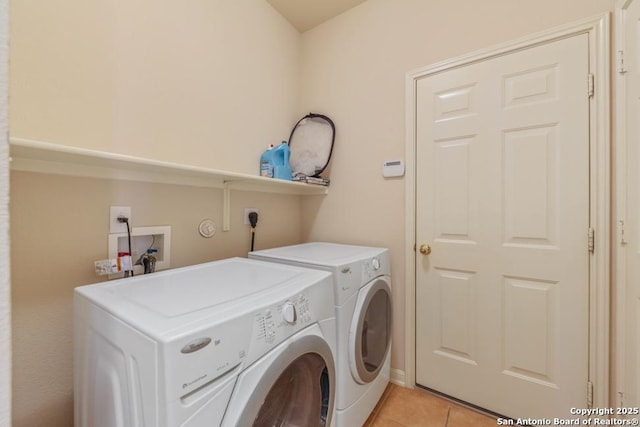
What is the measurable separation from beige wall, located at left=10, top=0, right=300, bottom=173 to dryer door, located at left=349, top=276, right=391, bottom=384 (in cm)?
109

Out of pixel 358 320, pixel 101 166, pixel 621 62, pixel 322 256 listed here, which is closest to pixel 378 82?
pixel 621 62

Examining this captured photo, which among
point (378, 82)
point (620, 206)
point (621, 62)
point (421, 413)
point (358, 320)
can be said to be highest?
point (378, 82)

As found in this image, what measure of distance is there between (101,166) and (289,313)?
3.25 ft

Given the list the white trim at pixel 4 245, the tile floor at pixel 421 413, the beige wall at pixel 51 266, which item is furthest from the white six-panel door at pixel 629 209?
the beige wall at pixel 51 266

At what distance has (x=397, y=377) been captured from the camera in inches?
67.9

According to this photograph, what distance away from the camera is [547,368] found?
4.32 feet

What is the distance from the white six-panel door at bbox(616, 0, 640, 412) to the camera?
Result: 102 centimetres

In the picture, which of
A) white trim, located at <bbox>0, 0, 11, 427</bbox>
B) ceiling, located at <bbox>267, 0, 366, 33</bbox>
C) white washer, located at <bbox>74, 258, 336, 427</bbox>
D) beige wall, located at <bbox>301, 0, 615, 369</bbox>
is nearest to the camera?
white trim, located at <bbox>0, 0, 11, 427</bbox>

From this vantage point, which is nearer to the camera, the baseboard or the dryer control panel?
the dryer control panel

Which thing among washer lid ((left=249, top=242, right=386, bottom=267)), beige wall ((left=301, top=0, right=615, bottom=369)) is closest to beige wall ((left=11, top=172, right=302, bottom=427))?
washer lid ((left=249, top=242, right=386, bottom=267))

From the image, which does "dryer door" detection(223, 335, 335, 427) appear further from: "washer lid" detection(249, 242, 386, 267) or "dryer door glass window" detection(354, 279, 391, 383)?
"washer lid" detection(249, 242, 386, 267)

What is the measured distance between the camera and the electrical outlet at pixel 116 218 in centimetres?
113

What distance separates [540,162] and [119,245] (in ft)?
6.63

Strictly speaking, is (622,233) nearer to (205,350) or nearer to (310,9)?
(205,350)
